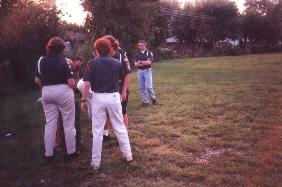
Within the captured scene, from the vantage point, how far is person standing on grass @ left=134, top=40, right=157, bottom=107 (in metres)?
13.3

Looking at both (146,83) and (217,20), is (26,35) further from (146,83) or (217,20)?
(217,20)

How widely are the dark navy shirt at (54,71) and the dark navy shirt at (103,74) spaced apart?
46cm

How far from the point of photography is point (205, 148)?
8.11 meters

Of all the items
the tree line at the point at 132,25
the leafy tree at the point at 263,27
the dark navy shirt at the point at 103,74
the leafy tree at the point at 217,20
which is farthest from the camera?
the leafy tree at the point at 263,27

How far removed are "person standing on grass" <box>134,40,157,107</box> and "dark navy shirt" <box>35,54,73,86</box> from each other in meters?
6.40

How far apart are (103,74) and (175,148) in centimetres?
250

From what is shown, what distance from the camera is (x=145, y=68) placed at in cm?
1347

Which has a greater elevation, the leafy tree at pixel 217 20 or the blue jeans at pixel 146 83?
the leafy tree at pixel 217 20

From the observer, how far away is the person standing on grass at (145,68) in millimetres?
13289

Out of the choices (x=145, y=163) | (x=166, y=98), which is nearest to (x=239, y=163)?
(x=145, y=163)

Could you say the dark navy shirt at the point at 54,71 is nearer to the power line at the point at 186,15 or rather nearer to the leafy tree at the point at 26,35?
→ the leafy tree at the point at 26,35

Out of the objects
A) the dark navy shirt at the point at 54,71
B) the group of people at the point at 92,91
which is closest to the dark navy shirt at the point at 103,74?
the group of people at the point at 92,91

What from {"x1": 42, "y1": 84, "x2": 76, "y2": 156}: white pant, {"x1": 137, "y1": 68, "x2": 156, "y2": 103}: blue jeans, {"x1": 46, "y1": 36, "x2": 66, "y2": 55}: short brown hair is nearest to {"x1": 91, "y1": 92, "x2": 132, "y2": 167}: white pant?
{"x1": 42, "y1": 84, "x2": 76, "y2": 156}: white pant

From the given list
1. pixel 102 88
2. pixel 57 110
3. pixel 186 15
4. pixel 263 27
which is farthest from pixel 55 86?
pixel 263 27
